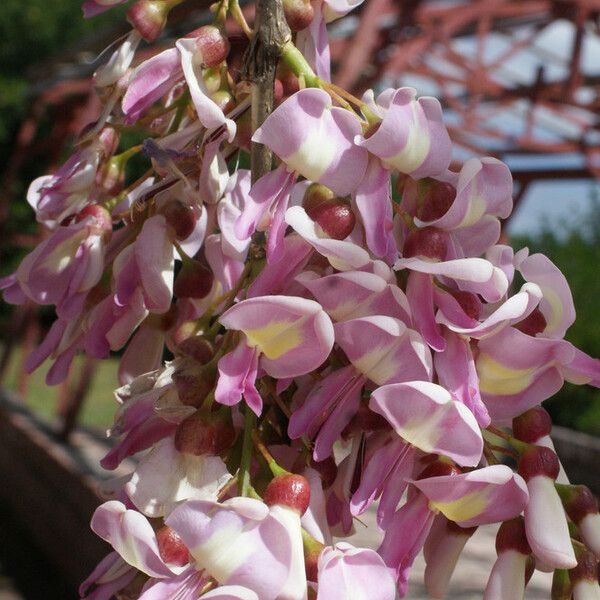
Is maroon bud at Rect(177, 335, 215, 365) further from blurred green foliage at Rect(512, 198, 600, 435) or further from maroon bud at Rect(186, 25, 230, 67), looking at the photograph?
blurred green foliage at Rect(512, 198, 600, 435)

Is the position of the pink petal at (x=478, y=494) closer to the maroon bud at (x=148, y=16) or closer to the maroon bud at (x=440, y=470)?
the maroon bud at (x=440, y=470)

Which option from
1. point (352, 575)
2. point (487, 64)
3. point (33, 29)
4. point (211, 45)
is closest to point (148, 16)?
point (211, 45)

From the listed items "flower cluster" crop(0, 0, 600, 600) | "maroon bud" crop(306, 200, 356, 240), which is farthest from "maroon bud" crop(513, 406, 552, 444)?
"maroon bud" crop(306, 200, 356, 240)

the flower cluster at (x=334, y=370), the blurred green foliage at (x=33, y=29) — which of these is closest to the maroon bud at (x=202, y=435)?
the flower cluster at (x=334, y=370)

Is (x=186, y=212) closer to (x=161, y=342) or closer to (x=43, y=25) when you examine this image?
(x=161, y=342)

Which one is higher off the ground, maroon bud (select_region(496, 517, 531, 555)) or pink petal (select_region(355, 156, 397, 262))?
pink petal (select_region(355, 156, 397, 262))

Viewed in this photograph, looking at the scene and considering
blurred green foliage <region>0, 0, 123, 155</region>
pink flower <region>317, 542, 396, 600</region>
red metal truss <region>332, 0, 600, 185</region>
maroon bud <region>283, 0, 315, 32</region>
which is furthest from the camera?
blurred green foliage <region>0, 0, 123, 155</region>

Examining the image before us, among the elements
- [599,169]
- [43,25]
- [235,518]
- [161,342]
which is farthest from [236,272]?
[43,25]
